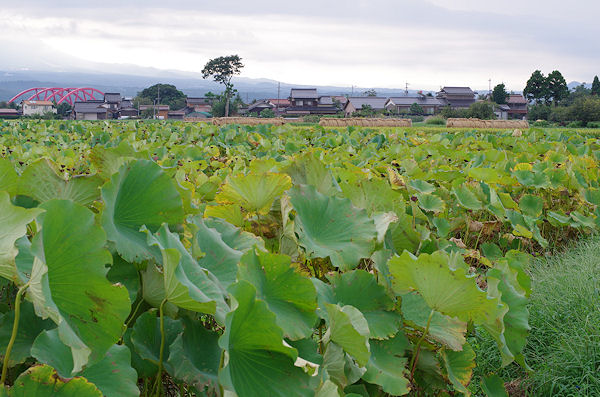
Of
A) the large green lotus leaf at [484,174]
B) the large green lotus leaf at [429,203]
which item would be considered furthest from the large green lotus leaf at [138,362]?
Result: the large green lotus leaf at [484,174]

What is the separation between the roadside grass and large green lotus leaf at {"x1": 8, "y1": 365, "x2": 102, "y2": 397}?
1.56 m

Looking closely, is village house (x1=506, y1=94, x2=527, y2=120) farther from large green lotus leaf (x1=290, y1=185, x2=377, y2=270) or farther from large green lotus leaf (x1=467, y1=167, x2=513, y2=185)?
large green lotus leaf (x1=290, y1=185, x2=377, y2=270)

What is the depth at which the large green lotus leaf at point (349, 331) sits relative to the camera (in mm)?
710

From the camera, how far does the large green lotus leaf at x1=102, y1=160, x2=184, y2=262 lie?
2.22 feet

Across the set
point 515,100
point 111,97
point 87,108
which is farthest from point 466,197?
point 111,97

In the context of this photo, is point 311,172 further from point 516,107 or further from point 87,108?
point 87,108

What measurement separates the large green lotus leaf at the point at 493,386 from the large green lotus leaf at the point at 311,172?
605 millimetres

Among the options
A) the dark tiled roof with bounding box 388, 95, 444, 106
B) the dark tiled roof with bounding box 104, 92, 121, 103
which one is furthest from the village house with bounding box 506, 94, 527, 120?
the dark tiled roof with bounding box 104, 92, 121, 103

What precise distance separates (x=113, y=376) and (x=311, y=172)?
76cm

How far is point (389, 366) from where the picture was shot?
0.90 meters

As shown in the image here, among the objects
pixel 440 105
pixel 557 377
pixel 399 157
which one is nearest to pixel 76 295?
pixel 557 377

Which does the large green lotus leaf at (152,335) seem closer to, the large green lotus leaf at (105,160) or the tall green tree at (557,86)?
the large green lotus leaf at (105,160)

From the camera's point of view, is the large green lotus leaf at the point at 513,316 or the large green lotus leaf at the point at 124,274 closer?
the large green lotus leaf at the point at 124,274

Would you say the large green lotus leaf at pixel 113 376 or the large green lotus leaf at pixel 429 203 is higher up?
the large green lotus leaf at pixel 113 376
